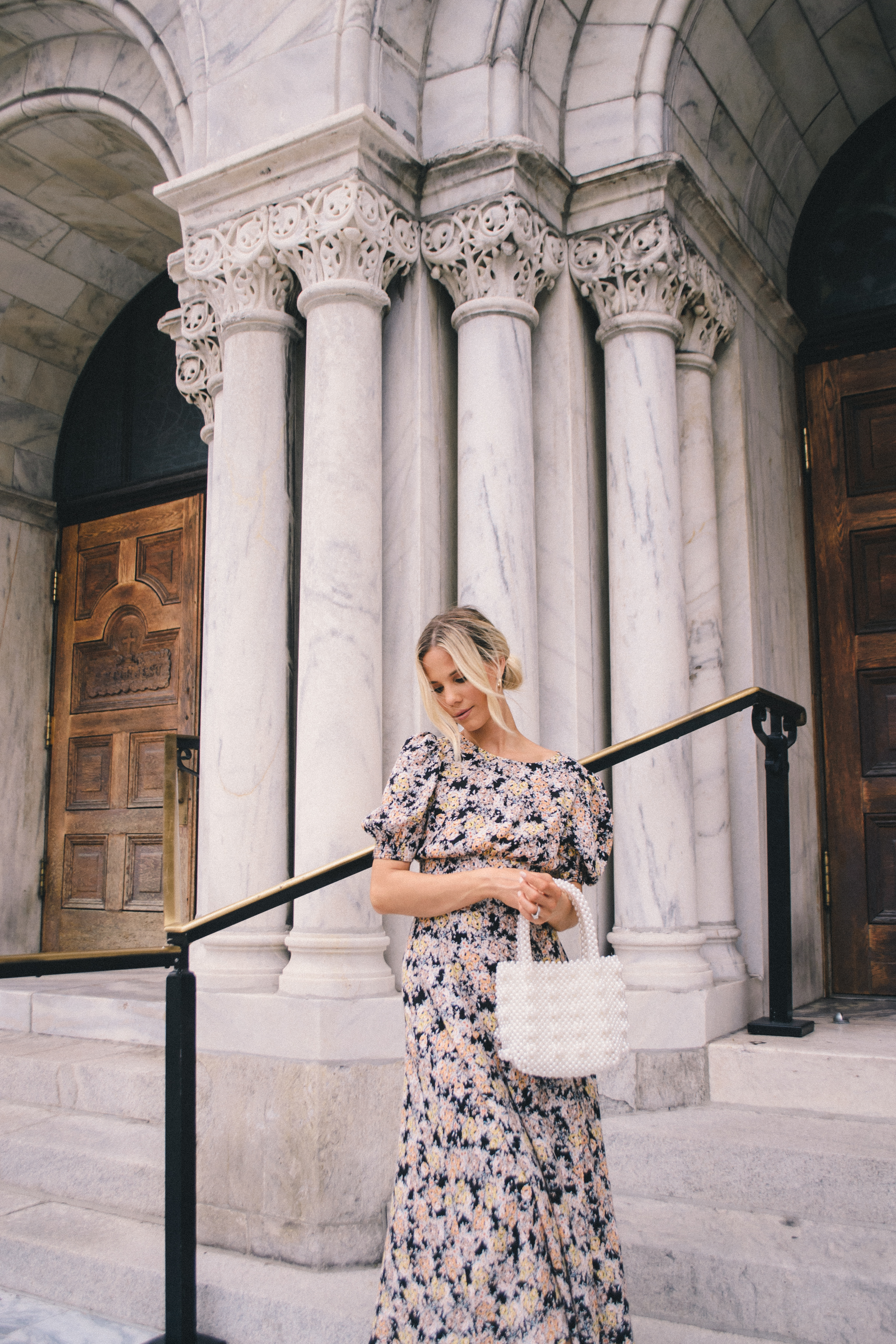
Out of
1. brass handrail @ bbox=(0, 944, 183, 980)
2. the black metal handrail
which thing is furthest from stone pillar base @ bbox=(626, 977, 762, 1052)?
brass handrail @ bbox=(0, 944, 183, 980)

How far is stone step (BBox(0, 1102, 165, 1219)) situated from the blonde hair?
190cm

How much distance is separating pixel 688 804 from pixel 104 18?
4.16 metres

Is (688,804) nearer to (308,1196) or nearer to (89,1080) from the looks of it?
(308,1196)

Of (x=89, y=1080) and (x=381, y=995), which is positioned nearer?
(x=381, y=995)

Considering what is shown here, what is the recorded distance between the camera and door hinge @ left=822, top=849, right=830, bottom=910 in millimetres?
4789

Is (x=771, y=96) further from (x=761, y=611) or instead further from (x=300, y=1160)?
(x=300, y=1160)

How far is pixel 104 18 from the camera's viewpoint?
4.86m

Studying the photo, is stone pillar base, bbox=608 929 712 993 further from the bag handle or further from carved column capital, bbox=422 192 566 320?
carved column capital, bbox=422 192 566 320

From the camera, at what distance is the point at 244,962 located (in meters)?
3.69

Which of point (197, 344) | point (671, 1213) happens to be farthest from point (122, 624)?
point (671, 1213)

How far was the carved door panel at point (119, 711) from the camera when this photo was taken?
6.18 meters

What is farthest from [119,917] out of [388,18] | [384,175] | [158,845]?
[388,18]

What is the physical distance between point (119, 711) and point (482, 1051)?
4752mm

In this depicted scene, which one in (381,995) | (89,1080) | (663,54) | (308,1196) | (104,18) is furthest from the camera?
(104,18)
